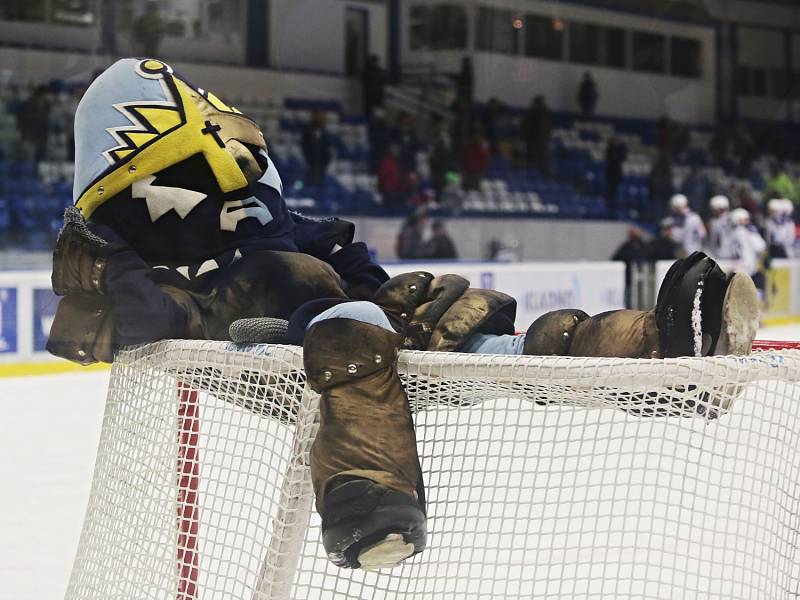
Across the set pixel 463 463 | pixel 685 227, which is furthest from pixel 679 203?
pixel 463 463

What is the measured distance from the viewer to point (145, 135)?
1657 millimetres

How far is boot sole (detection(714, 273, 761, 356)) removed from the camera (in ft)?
4.05

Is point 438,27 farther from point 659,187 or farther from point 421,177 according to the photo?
point 659,187

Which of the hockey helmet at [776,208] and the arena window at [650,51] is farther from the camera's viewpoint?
the arena window at [650,51]

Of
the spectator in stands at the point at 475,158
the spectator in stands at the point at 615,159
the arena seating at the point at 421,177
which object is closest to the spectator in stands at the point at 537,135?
the arena seating at the point at 421,177

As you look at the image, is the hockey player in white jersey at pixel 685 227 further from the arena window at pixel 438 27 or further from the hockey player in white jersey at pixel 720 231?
the arena window at pixel 438 27

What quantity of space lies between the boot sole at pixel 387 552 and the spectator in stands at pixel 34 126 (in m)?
6.16

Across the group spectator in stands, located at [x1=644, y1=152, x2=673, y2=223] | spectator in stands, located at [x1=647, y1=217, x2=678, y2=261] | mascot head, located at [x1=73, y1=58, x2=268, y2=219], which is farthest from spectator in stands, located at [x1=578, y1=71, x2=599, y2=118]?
mascot head, located at [x1=73, y1=58, x2=268, y2=219]

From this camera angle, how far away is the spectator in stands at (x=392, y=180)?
29.7 ft

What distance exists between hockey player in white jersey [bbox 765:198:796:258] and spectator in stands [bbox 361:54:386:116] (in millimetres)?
3802

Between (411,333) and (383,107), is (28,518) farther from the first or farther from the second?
(383,107)

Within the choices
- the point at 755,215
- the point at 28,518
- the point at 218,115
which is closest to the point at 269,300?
the point at 218,115

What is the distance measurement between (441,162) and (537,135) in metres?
1.29

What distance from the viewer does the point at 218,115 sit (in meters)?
1.77
